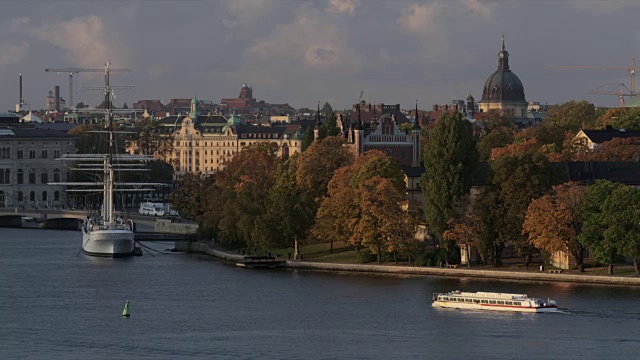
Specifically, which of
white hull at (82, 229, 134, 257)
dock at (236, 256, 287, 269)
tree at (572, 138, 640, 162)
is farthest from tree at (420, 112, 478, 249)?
white hull at (82, 229, 134, 257)

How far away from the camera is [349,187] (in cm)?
13138

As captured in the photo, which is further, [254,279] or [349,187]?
[349,187]

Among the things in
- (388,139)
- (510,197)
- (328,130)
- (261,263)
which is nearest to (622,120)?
(388,139)

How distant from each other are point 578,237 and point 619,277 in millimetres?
3680

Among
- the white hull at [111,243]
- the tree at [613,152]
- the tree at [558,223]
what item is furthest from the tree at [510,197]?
the white hull at [111,243]

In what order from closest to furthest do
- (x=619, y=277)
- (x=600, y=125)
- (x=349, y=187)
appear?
1. (x=619, y=277)
2. (x=349, y=187)
3. (x=600, y=125)

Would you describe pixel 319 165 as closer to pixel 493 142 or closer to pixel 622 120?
pixel 493 142

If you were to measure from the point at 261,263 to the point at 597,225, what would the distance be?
25570 millimetres

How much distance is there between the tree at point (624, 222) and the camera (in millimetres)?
109875

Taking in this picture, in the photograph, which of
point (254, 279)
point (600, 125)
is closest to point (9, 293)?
point (254, 279)

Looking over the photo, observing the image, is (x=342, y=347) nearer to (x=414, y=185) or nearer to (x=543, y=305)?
(x=543, y=305)

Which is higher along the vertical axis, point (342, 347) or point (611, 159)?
point (611, 159)

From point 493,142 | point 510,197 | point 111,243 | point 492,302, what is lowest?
point 492,302

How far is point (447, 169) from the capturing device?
402ft
